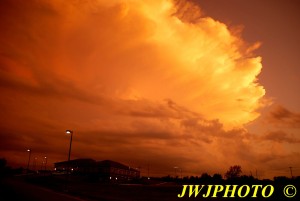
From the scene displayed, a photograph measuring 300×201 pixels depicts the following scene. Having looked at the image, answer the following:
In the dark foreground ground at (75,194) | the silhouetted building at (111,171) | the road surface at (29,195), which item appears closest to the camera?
the road surface at (29,195)

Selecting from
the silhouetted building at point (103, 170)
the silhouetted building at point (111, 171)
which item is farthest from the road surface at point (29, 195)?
the silhouetted building at point (111, 171)

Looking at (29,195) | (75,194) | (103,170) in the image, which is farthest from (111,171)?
(29,195)

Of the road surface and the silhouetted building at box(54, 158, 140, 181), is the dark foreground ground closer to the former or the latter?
the road surface

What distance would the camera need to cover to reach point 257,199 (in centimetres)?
4941

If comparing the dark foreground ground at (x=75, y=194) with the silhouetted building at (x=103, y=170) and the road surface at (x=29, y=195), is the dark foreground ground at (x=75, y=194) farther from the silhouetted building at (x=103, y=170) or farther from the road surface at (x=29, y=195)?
the silhouetted building at (x=103, y=170)

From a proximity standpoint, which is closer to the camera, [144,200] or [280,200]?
[144,200]

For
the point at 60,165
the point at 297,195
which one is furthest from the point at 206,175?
the point at 297,195

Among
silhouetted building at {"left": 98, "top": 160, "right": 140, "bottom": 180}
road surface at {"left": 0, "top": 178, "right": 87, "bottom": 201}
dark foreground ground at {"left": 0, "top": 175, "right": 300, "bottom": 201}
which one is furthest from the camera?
silhouetted building at {"left": 98, "top": 160, "right": 140, "bottom": 180}

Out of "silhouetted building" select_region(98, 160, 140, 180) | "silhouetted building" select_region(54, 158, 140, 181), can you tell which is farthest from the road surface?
"silhouetted building" select_region(98, 160, 140, 180)

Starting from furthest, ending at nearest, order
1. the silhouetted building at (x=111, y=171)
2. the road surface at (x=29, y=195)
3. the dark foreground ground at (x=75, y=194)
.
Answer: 1. the silhouetted building at (x=111, y=171)
2. the dark foreground ground at (x=75, y=194)
3. the road surface at (x=29, y=195)

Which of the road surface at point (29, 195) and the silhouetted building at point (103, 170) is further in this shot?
the silhouetted building at point (103, 170)

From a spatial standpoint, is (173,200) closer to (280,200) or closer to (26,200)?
(280,200)

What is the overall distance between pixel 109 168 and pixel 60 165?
4683cm

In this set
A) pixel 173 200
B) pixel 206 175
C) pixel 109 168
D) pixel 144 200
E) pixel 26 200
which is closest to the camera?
pixel 26 200
